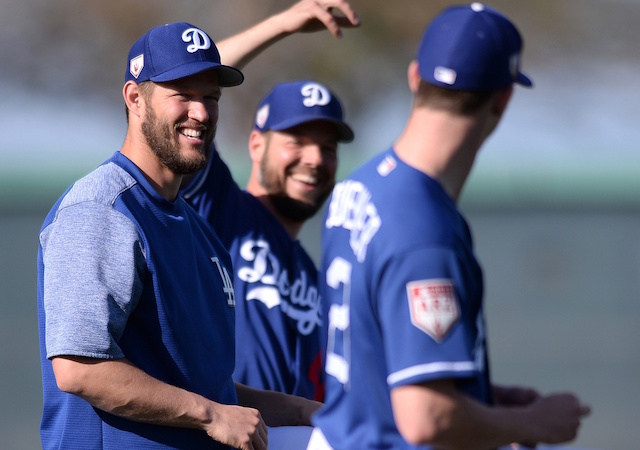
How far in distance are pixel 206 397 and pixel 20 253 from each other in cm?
1314

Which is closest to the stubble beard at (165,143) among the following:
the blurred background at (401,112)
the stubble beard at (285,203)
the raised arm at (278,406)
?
the raised arm at (278,406)

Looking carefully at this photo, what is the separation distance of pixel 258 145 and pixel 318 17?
104cm

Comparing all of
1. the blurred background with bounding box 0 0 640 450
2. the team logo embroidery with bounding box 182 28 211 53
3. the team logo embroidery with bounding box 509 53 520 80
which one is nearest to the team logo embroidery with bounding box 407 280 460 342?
the team logo embroidery with bounding box 509 53 520 80

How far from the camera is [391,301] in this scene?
2201 mm

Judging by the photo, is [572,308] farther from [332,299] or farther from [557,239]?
[332,299]

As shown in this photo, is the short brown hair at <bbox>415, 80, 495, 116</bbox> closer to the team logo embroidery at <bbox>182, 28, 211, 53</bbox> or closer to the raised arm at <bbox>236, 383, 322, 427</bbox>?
the team logo embroidery at <bbox>182, 28, 211, 53</bbox>

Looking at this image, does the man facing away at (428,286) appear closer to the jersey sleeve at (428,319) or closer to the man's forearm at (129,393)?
the jersey sleeve at (428,319)

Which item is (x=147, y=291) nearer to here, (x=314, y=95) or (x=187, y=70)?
(x=187, y=70)

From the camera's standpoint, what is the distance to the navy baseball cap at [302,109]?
4.45 meters

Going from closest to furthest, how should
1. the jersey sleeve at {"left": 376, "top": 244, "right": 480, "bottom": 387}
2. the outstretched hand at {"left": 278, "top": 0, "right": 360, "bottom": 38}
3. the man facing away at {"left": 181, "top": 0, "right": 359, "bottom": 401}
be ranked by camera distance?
the jersey sleeve at {"left": 376, "top": 244, "right": 480, "bottom": 387} < the outstretched hand at {"left": 278, "top": 0, "right": 360, "bottom": 38} < the man facing away at {"left": 181, "top": 0, "right": 359, "bottom": 401}

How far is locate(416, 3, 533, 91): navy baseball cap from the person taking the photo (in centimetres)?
229

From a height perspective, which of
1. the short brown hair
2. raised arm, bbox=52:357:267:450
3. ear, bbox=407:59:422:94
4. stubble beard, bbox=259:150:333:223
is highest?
ear, bbox=407:59:422:94

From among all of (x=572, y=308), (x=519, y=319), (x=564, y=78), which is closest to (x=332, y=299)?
(x=519, y=319)

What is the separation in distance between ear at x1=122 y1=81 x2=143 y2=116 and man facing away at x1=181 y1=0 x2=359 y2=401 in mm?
859
